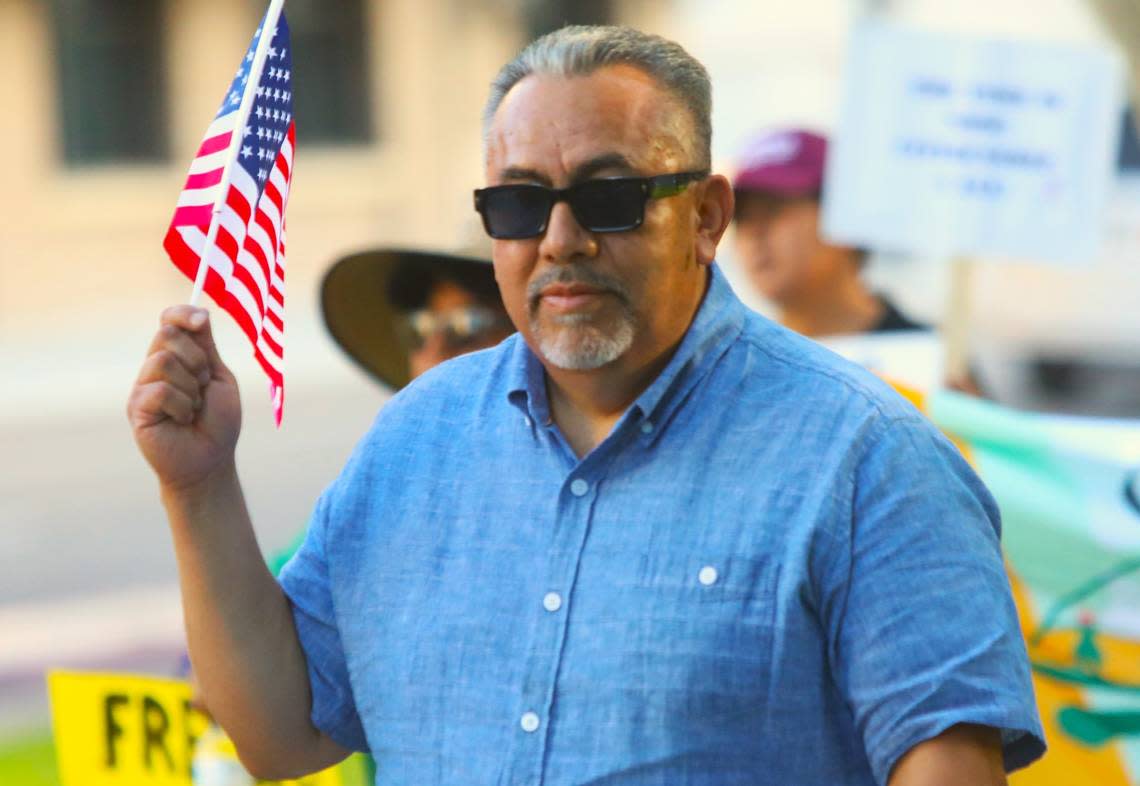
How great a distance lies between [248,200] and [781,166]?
2.90m

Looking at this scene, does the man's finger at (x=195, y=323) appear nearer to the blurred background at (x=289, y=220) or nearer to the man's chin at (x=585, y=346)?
the man's chin at (x=585, y=346)

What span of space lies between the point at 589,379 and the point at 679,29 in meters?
20.5

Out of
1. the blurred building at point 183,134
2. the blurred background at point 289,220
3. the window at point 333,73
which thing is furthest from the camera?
the window at point 333,73

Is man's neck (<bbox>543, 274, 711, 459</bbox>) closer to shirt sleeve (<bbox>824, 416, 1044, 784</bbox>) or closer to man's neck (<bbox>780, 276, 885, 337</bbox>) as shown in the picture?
shirt sleeve (<bbox>824, 416, 1044, 784</bbox>)

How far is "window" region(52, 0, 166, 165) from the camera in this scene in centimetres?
2058

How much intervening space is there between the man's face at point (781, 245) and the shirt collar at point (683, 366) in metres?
2.83

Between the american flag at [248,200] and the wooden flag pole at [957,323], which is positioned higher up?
the american flag at [248,200]

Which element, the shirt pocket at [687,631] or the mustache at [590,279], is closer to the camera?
the shirt pocket at [687,631]

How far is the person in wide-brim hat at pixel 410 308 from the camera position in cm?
385

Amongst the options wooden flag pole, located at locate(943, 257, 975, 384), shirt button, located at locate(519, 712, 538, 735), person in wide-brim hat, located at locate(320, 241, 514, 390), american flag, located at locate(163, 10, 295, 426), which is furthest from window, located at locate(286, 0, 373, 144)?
shirt button, located at locate(519, 712, 538, 735)

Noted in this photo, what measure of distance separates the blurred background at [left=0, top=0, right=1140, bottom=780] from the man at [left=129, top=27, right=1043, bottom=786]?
339 cm

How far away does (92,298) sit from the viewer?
20047 mm

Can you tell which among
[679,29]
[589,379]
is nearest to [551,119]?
[589,379]

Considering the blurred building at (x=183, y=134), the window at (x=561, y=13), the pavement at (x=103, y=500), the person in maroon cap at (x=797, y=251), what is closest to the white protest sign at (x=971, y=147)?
the person in maroon cap at (x=797, y=251)
